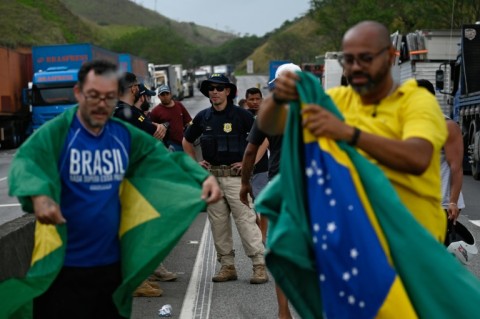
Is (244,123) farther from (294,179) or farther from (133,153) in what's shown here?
(294,179)

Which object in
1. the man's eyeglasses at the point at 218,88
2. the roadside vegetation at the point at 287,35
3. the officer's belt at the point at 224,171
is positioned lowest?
the officer's belt at the point at 224,171

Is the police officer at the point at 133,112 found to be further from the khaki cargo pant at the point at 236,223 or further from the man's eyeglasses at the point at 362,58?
the man's eyeglasses at the point at 362,58

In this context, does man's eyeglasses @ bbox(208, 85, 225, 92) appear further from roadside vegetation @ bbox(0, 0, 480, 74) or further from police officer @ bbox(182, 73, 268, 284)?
roadside vegetation @ bbox(0, 0, 480, 74)

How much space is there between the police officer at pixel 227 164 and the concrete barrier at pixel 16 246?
1847 mm

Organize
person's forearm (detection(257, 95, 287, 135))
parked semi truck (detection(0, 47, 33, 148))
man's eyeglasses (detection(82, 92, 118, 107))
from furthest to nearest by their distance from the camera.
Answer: parked semi truck (detection(0, 47, 33, 148))
man's eyeglasses (detection(82, 92, 118, 107))
person's forearm (detection(257, 95, 287, 135))

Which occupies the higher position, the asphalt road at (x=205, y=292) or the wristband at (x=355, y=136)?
the wristband at (x=355, y=136)

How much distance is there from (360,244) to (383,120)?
1.83ft

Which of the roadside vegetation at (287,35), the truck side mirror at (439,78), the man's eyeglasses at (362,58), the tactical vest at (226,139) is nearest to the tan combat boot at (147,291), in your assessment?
the tactical vest at (226,139)

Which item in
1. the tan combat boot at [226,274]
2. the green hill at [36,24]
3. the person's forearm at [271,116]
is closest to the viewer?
the person's forearm at [271,116]

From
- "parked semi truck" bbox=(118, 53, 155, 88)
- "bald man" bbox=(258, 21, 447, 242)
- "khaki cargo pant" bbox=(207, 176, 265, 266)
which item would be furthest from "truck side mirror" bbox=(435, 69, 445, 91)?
"parked semi truck" bbox=(118, 53, 155, 88)

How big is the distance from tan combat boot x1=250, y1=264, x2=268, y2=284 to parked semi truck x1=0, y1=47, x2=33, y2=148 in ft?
91.8

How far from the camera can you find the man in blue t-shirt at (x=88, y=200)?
472 cm

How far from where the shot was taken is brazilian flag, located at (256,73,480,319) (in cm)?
382

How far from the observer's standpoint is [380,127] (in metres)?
4.04
